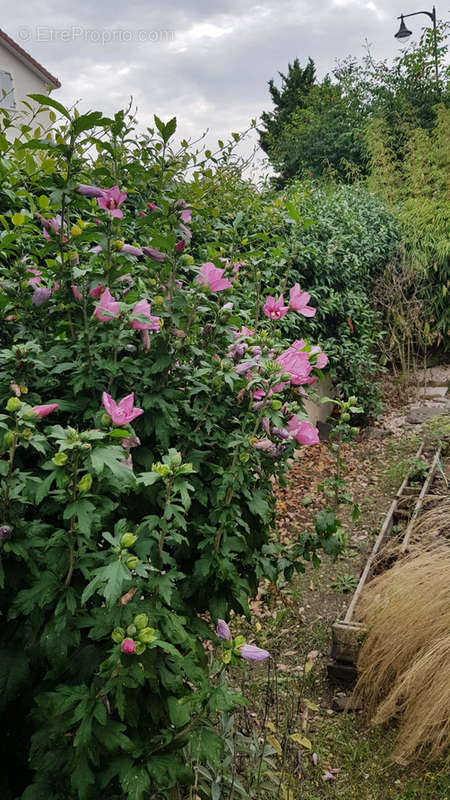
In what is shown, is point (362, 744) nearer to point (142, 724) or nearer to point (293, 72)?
point (142, 724)

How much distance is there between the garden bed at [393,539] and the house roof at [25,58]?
1457 cm

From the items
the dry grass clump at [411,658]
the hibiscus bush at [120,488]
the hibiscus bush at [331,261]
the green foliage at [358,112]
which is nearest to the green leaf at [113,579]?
the hibiscus bush at [120,488]

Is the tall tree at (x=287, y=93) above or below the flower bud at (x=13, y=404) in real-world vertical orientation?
above

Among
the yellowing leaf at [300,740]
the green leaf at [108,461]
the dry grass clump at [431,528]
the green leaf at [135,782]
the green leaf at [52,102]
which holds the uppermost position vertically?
the green leaf at [52,102]

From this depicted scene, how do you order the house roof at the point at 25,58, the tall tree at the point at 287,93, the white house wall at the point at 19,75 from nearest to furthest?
the house roof at the point at 25,58, the white house wall at the point at 19,75, the tall tree at the point at 287,93

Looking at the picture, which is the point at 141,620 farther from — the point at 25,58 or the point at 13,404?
the point at 25,58

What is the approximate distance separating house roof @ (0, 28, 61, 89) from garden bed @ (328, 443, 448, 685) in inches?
574

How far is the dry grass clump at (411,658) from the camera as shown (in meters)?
1.97

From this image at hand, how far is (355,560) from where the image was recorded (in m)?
3.35

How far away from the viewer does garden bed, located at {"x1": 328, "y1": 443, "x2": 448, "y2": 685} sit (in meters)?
2.41

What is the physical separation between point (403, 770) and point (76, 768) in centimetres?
137

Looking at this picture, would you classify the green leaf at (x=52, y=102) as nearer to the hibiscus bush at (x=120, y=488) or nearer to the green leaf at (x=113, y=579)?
the hibiscus bush at (x=120, y=488)

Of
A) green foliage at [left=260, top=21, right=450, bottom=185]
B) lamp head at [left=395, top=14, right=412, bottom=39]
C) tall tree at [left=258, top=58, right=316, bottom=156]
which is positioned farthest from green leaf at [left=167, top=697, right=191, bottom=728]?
tall tree at [left=258, top=58, right=316, bottom=156]

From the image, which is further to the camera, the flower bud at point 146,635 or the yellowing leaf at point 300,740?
the yellowing leaf at point 300,740
